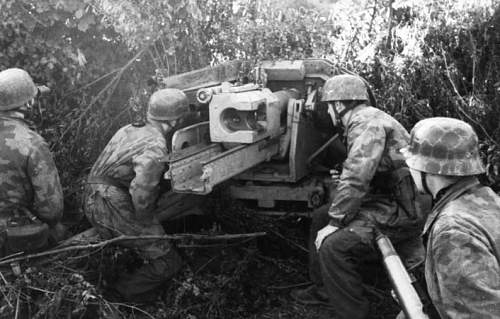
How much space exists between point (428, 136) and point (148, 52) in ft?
17.4

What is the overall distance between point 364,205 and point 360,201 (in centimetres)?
30

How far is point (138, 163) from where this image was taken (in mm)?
4922

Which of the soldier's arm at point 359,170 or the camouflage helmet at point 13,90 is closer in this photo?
the soldier's arm at point 359,170

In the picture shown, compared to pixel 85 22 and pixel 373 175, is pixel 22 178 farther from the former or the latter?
pixel 85 22

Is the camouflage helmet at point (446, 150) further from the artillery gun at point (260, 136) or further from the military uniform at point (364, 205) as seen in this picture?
the artillery gun at point (260, 136)

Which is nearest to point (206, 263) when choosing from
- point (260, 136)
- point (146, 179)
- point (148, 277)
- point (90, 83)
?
point (148, 277)

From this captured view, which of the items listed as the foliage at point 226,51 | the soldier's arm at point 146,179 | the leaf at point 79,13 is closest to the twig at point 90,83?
the foliage at point 226,51

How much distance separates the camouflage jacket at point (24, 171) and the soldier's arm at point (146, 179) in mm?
642

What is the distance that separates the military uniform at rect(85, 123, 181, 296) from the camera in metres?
5.03

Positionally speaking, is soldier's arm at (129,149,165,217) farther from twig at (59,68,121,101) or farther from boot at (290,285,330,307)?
twig at (59,68,121,101)

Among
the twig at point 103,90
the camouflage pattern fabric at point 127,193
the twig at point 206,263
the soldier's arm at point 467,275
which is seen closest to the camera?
the soldier's arm at point 467,275

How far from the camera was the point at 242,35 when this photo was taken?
26.1ft

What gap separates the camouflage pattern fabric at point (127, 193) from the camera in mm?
5000

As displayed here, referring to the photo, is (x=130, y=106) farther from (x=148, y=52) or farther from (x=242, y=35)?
(x=242, y=35)
